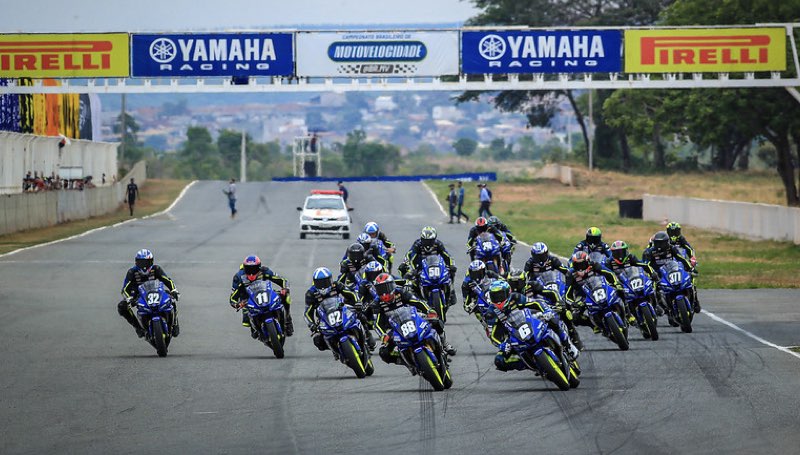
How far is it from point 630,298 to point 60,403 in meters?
8.90

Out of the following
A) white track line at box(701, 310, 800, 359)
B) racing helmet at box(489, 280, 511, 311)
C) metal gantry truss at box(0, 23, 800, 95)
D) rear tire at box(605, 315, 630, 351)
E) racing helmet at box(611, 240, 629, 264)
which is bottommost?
white track line at box(701, 310, 800, 359)

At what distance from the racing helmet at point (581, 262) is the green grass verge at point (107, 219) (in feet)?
79.2

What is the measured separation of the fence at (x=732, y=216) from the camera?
131 ft

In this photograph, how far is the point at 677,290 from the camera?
20.2 metres

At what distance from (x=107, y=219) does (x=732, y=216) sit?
28722 mm

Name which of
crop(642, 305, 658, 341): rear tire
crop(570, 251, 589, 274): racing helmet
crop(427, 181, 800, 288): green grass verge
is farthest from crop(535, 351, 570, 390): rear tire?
crop(427, 181, 800, 288): green grass verge

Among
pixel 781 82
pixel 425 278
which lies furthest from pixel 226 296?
pixel 781 82

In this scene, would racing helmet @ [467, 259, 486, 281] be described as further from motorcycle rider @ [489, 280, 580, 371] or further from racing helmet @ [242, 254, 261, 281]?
racing helmet @ [242, 254, 261, 281]

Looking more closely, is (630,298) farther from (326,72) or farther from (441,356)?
(326,72)

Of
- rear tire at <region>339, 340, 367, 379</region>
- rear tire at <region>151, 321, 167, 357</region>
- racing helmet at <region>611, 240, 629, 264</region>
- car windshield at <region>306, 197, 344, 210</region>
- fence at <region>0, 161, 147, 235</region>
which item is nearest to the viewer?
rear tire at <region>339, 340, 367, 379</region>

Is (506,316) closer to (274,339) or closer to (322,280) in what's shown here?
(322,280)

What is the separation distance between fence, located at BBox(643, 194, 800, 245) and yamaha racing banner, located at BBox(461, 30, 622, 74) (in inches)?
269

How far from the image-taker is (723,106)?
47.8 metres

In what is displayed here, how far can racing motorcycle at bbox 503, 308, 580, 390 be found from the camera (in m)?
14.6
